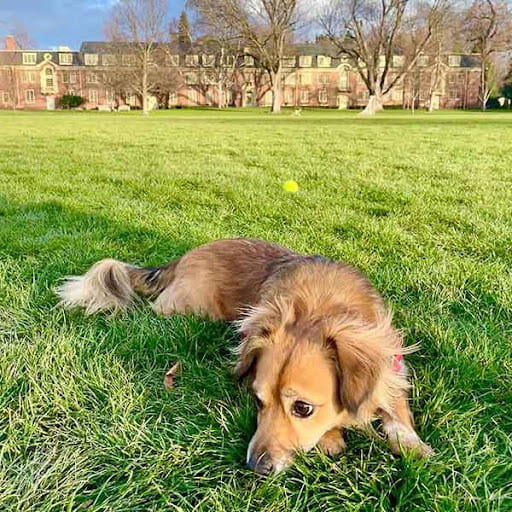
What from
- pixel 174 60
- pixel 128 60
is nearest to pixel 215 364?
pixel 128 60

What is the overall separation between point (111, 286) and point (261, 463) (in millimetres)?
1830

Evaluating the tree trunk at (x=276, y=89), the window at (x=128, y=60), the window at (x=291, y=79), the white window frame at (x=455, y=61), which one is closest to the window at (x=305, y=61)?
the window at (x=291, y=79)

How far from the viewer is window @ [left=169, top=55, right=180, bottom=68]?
5824 centimetres

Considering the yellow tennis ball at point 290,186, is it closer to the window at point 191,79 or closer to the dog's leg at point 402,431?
the dog's leg at point 402,431

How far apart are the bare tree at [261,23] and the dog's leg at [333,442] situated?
4294cm

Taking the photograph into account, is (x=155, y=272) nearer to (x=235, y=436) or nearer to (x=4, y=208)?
(x=235, y=436)

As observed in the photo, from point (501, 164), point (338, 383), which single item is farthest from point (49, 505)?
point (501, 164)

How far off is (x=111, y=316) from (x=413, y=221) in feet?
10.4

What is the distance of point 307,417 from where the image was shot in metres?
1.87

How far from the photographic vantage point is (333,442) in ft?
6.38

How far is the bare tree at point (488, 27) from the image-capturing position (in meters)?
51.7

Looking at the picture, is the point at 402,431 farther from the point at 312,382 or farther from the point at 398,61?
the point at 398,61

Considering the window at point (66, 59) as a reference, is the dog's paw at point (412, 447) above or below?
below

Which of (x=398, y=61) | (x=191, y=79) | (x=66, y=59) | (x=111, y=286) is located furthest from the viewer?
(x=66, y=59)
